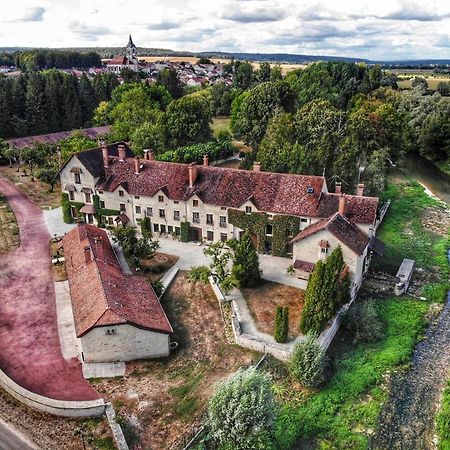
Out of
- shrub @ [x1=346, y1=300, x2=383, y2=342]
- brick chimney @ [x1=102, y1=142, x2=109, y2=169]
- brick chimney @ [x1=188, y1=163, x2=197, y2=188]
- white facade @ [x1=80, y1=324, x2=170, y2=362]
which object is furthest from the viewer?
brick chimney @ [x1=102, y1=142, x2=109, y2=169]

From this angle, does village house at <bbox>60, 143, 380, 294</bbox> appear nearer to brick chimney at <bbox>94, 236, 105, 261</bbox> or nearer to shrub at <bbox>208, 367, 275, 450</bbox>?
brick chimney at <bbox>94, 236, 105, 261</bbox>

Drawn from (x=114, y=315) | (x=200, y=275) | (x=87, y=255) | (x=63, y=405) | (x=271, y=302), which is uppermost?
(x=87, y=255)

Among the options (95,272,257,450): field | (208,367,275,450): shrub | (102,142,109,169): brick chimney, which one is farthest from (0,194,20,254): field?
(208,367,275,450): shrub

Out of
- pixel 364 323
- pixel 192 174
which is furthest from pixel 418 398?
pixel 192 174

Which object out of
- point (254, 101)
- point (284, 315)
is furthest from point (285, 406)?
point (254, 101)

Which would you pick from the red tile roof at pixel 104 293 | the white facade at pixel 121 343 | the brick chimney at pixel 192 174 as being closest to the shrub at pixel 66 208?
the red tile roof at pixel 104 293

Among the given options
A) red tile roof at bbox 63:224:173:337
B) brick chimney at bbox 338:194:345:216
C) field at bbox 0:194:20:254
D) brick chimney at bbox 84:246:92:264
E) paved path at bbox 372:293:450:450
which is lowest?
paved path at bbox 372:293:450:450

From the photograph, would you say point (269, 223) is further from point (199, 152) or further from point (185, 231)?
point (199, 152)
